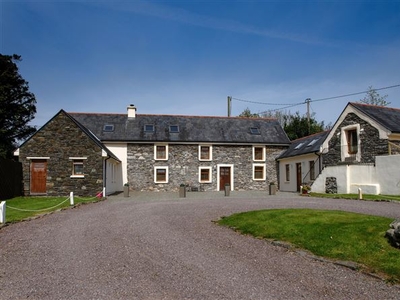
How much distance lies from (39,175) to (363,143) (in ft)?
73.5

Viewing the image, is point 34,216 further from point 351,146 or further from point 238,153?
point 238,153

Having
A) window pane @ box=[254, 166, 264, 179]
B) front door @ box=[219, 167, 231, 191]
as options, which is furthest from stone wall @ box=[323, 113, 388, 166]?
front door @ box=[219, 167, 231, 191]

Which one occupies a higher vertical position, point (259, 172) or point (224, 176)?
point (259, 172)

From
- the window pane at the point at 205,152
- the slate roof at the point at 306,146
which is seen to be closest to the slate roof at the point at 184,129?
the window pane at the point at 205,152

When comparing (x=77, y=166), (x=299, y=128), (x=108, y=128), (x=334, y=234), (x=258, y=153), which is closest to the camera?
(x=334, y=234)

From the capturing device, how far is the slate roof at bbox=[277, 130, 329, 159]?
2930cm

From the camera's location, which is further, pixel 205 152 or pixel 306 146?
pixel 205 152

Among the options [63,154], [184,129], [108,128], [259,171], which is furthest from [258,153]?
[63,154]

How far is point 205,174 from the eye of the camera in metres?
34.2

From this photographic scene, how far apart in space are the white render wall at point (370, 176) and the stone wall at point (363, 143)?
1378 mm

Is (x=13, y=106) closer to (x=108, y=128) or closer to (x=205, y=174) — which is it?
(x=108, y=128)

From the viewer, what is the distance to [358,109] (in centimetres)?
2502

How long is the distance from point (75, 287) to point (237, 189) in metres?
29.3

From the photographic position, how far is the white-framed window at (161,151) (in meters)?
33.5
